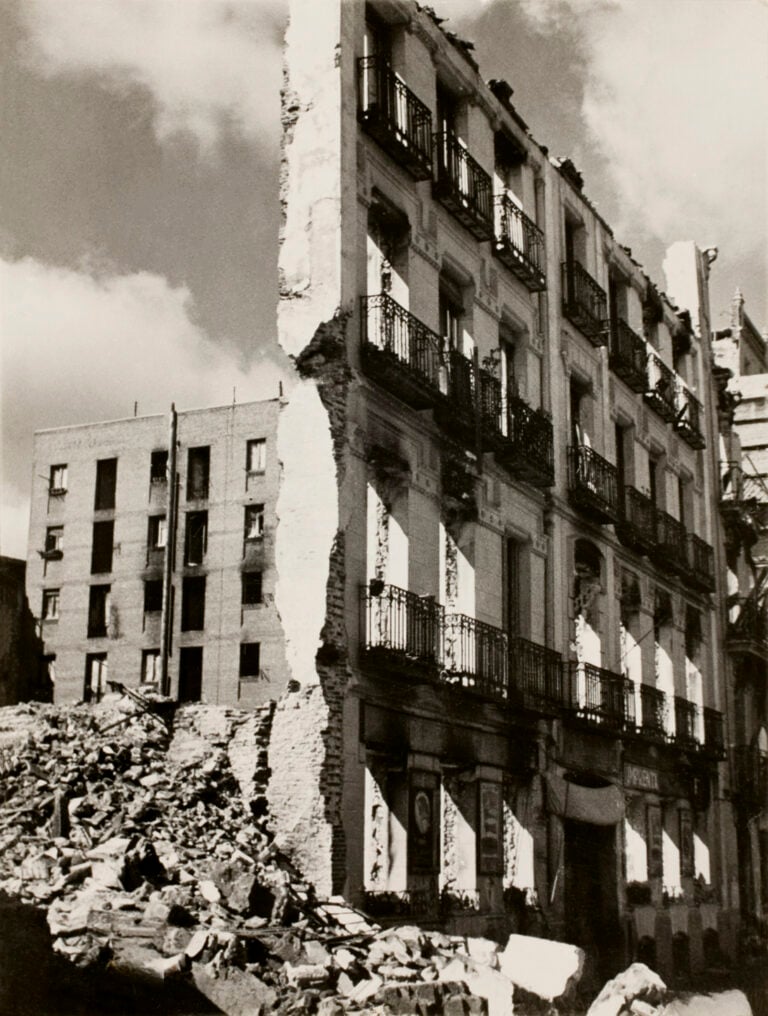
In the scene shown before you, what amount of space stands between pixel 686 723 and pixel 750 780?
3.78 m

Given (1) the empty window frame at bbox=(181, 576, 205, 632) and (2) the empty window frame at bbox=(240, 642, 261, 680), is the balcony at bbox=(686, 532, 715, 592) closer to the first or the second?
(2) the empty window frame at bbox=(240, 642, 261, 680)

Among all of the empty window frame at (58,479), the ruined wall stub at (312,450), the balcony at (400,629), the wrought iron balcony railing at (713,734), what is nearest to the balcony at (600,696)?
the wrought iron balcony railing at (713,734)

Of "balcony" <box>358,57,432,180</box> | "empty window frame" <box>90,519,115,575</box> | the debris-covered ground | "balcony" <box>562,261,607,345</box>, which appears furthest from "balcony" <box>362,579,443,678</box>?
"empty window frame" <box>90,519,115,575</box>

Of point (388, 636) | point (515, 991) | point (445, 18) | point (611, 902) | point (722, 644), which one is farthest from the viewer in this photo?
point (722, 644)

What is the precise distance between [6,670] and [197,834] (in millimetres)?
17994

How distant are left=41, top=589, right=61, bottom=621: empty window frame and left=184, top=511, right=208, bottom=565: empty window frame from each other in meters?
4.14

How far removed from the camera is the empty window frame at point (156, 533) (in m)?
42.6

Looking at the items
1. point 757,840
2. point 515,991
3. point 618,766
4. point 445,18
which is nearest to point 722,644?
point 757,840

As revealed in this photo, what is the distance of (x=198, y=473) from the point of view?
44125 mm

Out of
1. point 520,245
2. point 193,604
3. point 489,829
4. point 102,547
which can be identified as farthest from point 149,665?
point 489,829

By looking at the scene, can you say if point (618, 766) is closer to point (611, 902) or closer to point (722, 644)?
point (611, 902)

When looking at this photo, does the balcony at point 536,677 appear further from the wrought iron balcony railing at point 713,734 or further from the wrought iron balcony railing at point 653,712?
the wrought iron balcony railing at point 713,734

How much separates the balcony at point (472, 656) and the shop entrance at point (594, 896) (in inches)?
148

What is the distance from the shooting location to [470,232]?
1953 centimetres
